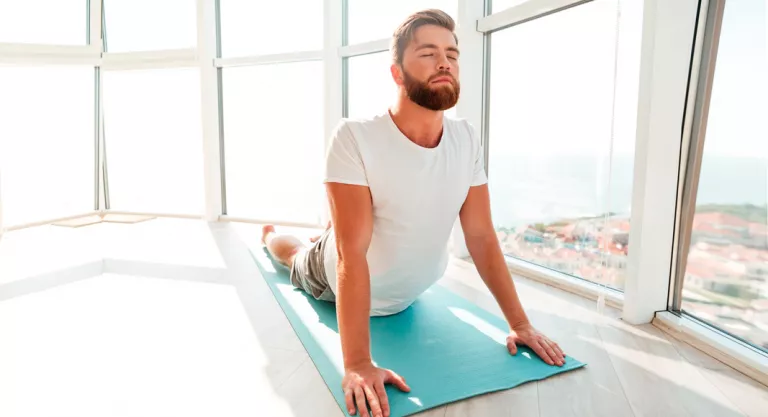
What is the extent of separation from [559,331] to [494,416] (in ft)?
2.50

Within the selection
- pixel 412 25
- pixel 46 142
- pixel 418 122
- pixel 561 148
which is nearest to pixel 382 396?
pixel 418 122

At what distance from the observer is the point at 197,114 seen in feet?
15.4

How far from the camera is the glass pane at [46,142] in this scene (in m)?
4.41

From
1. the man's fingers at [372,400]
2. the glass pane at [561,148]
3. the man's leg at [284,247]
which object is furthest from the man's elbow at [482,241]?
the man's leg at [284,247]

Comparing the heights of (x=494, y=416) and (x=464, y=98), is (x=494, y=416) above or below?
below

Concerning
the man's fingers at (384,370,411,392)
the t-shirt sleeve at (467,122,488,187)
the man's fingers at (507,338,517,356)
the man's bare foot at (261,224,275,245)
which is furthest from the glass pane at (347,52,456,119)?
the man's fingers at (384,370,411,392)

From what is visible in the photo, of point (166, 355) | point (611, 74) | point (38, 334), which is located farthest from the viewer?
point (611, 74)

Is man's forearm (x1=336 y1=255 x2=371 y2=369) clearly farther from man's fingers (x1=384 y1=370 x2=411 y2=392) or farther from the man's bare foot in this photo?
the man's bare foot

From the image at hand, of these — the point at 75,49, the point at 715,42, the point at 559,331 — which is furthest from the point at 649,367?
the point at 75,49

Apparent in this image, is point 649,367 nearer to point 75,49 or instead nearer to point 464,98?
point 464,98

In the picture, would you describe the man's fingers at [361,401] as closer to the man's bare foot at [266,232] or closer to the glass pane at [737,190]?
the glass pane at [737,190]

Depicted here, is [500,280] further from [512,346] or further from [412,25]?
[412,25]

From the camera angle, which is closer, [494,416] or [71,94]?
[494,416]

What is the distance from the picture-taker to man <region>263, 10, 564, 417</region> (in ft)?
4.77
